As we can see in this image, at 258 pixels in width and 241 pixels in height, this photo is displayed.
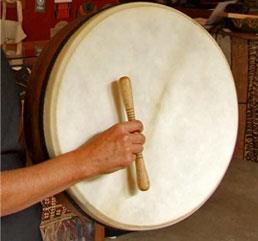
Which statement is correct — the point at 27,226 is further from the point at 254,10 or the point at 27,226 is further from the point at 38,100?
the point at 254,10

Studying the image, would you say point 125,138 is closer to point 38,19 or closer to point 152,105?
point 152,105

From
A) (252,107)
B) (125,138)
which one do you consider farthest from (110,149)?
(252,107)

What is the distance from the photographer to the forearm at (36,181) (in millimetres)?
753

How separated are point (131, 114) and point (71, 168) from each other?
0.18 metres

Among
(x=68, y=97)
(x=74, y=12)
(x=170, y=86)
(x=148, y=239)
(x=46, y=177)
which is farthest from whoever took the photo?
(x=74, y=12)

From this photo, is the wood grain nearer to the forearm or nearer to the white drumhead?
the white drumhead

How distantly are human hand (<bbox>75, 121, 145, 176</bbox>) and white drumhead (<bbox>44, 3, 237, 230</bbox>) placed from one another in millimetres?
67

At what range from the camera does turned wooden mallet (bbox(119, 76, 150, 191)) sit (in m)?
0.93

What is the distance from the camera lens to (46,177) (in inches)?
30.8

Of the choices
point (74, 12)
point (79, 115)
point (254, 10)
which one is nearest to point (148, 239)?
point (79, 115)

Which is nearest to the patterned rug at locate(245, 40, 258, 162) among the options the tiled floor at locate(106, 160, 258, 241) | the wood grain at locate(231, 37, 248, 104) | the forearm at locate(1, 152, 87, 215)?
the wood grain at locate(231, 37, 248, 104)

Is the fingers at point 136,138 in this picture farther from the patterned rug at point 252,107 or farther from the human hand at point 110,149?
the patterned rug at point 252,107

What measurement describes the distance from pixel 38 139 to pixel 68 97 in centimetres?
10

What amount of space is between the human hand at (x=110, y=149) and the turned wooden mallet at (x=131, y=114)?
0.04 meters
